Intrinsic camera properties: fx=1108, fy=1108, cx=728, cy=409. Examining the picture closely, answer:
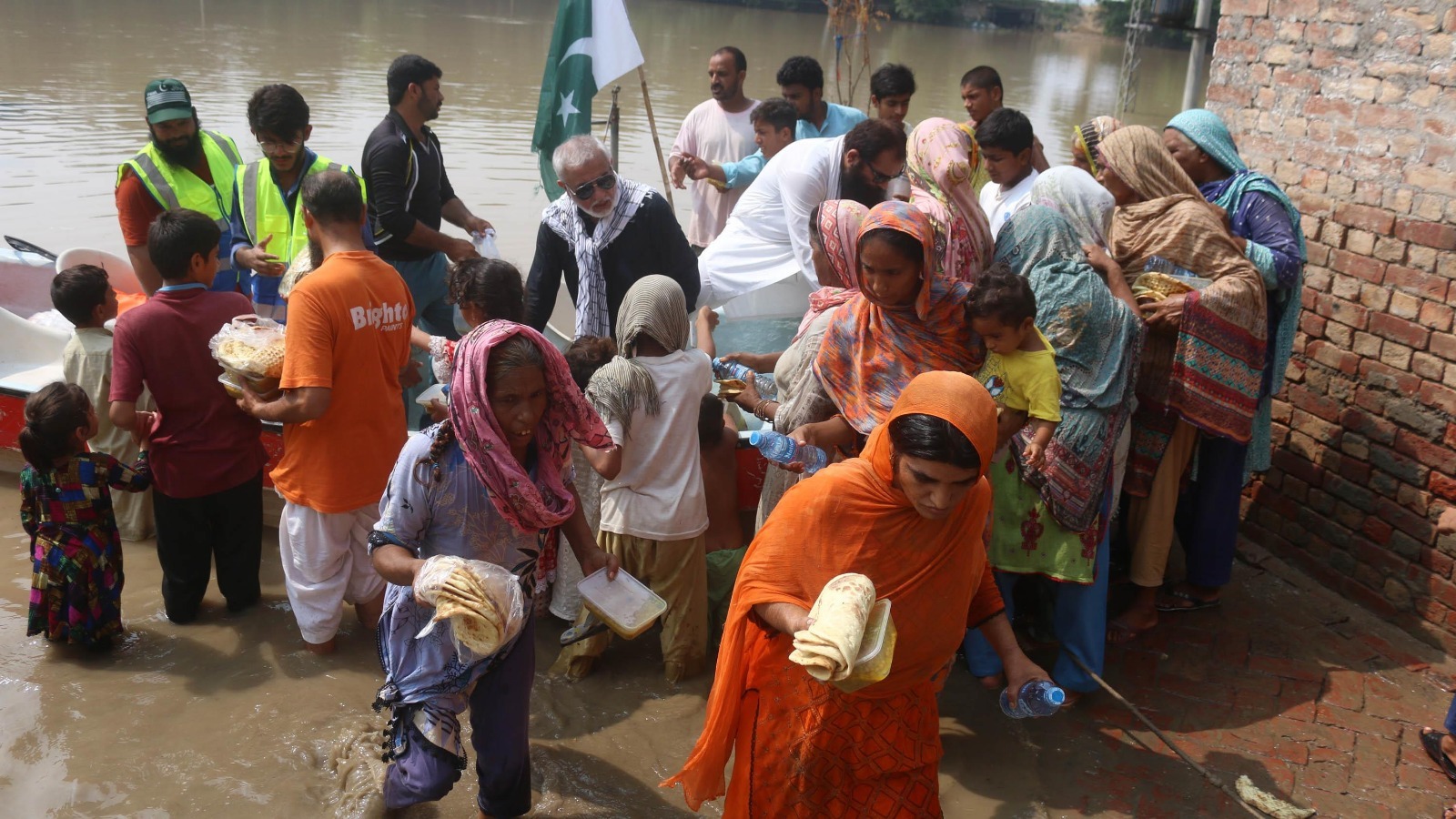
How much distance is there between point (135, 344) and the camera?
3.92 meters

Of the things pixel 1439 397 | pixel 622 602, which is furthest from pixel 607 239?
pixel 1439 397

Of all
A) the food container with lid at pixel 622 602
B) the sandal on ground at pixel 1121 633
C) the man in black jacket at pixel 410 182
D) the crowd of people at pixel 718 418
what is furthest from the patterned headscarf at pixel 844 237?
the man in black jacket at pixel 410 182

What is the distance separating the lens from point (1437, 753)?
378cm

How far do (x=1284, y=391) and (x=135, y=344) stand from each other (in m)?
4.88

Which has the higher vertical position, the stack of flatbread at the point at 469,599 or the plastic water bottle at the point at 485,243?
the plastic water bottle at the point at 485,243

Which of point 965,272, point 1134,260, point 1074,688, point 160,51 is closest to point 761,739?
point 1074,688

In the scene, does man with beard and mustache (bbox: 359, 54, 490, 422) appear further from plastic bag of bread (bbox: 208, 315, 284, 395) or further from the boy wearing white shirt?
the boy wearing white shirt

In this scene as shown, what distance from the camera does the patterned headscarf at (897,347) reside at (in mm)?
3494

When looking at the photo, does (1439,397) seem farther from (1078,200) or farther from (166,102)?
(166,102)

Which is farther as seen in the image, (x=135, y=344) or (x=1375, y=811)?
(x=135, y=344)

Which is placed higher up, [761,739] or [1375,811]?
[761,739]

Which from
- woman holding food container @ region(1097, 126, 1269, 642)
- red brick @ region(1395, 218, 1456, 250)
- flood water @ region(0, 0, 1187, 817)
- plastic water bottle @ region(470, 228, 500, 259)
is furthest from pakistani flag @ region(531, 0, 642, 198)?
red brick @ region(1395, 218, 1456, 250)

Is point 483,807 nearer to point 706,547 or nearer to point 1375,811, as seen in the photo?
point 706,547

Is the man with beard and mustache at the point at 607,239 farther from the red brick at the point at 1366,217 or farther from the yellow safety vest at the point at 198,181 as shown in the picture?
the red brick at the point at 1366,217
